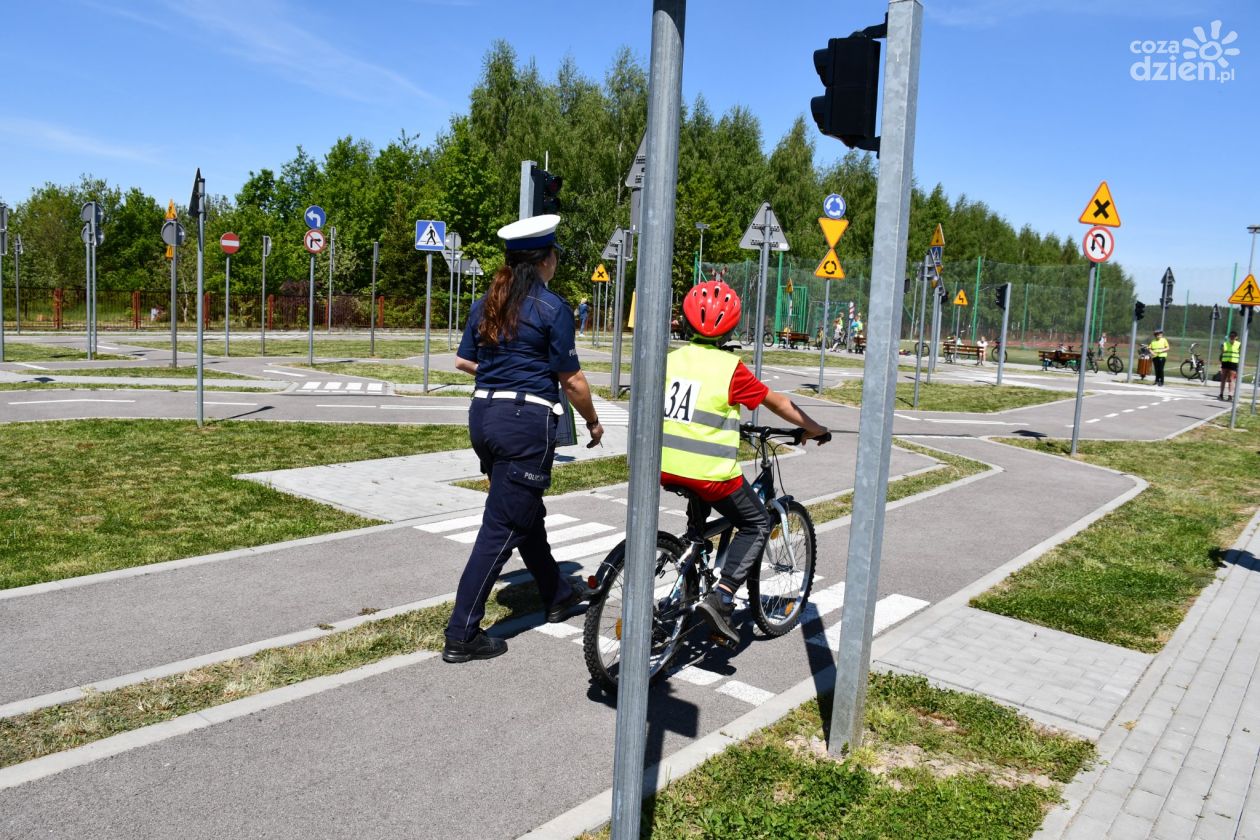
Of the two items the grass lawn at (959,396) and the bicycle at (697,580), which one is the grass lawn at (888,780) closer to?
the bicycle at (697,580)

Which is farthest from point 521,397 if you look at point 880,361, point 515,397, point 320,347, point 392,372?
point 320,347

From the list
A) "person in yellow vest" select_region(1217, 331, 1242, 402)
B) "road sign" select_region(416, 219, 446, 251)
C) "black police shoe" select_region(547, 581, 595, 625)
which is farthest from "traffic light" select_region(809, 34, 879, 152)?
"person in yellow vest" select_region(1217, 331, 1242, 402)

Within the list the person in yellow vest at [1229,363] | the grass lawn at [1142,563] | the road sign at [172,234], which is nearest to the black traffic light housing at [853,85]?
the grass lawn at [1142,563]

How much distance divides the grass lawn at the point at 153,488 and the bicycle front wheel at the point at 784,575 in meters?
3.41

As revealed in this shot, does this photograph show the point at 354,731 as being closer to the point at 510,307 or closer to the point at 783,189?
the point at 510,307

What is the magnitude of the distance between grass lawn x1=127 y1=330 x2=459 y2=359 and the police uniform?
21.4 metres

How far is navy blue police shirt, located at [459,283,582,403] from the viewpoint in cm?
Answer: 471

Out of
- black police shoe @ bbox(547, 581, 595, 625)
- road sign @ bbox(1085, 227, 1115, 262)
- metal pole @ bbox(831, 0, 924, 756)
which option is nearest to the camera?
metal pole @ bbox(831, 0, 924, 756)

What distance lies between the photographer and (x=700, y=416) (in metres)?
4.53

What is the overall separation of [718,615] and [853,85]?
2337 millimetres

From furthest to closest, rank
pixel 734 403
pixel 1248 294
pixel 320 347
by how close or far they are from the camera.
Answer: pixel 320 347 < pixel 1248 294 < pixel 734 403

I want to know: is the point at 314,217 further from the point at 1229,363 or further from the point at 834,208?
the point at 1229,363

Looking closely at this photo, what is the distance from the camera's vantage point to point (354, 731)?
13.2 feet

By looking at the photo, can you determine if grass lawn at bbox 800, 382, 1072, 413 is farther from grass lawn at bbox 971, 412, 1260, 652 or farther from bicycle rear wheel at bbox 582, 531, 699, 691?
bicycle rear wheel at bbox 582, 531, 699, 691
